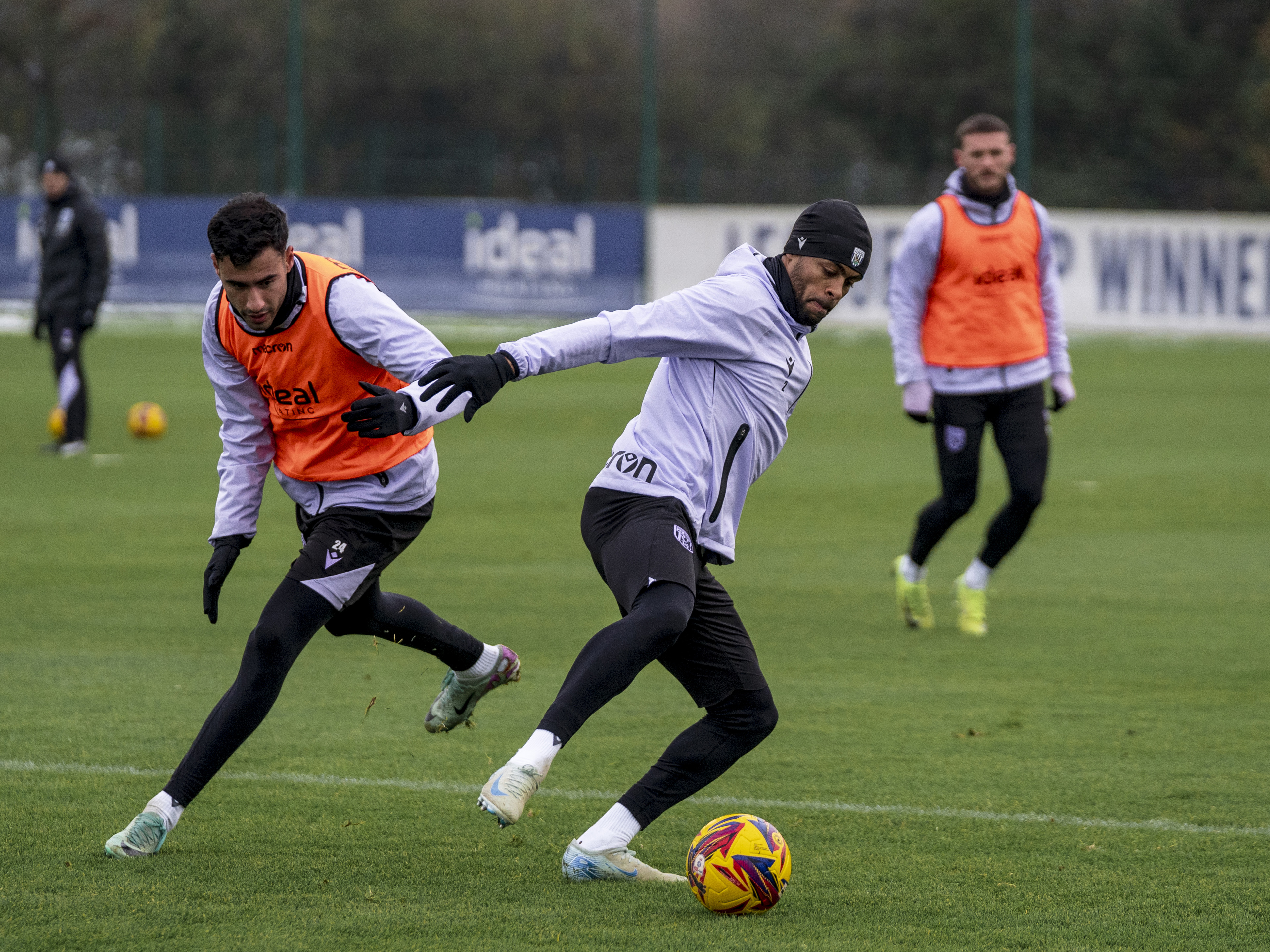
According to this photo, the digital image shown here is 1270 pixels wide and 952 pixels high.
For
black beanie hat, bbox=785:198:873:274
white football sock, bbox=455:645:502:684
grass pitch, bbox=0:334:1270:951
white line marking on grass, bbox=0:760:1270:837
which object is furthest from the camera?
white football sock, bbox=455:645:502:684

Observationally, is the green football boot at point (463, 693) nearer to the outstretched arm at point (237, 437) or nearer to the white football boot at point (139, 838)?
the outstretched arm at point (237, 437)

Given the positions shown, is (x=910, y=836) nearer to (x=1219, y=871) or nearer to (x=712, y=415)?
(x=1219, y=871)

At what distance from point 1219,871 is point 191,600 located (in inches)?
212

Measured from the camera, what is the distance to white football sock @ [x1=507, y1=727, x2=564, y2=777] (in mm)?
3992

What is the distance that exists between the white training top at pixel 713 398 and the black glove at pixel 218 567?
1130mm

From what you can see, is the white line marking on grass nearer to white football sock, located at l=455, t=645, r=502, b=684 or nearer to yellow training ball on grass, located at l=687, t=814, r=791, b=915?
white football sock, located at l=455, t=645, r=502, b=684

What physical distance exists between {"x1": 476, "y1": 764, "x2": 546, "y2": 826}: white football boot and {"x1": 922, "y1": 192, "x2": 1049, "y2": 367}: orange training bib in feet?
14.1

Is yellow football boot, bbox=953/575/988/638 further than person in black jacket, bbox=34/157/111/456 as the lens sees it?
No

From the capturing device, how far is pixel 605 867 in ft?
14.6

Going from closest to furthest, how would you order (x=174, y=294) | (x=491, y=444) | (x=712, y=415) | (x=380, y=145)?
(x=712, y=415) < (x=491, y=444) < (x=174, y=294) < (x=380, y=145)

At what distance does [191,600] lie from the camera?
331 inches

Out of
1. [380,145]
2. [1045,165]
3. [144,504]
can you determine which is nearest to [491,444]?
[144,504]

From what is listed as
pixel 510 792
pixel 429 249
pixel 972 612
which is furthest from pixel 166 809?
pixel 429 249

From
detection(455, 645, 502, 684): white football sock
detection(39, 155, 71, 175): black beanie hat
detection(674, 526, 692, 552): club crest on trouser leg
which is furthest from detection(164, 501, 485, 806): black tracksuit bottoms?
detection(39, 155, 71, 175): black beanie hat
